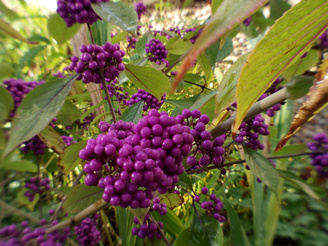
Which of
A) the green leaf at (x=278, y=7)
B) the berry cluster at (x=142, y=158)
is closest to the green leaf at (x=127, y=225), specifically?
the berry cluster at (x=142, y=158)

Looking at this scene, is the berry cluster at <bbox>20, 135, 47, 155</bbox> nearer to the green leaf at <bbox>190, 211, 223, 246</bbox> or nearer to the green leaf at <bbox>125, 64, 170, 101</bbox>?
the green leaf at <bbox>125, 64, 170, 101</bbox>

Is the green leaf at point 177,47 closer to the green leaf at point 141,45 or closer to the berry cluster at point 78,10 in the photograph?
the green leaf at point 141,45

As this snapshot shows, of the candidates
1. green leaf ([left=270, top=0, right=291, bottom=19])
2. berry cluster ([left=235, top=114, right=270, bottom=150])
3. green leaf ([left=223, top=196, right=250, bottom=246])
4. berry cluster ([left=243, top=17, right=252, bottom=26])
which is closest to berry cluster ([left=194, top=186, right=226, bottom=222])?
green leaf ([left=223, top=196, right=250, bottom=246])

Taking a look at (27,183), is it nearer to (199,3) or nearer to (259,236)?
(259,236)

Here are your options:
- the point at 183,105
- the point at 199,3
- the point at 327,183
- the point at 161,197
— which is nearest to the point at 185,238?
the point at 161,197

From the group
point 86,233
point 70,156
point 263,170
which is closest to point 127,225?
point 86,233

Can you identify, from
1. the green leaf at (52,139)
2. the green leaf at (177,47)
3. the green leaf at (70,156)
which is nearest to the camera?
the green leaf at (70,156)
